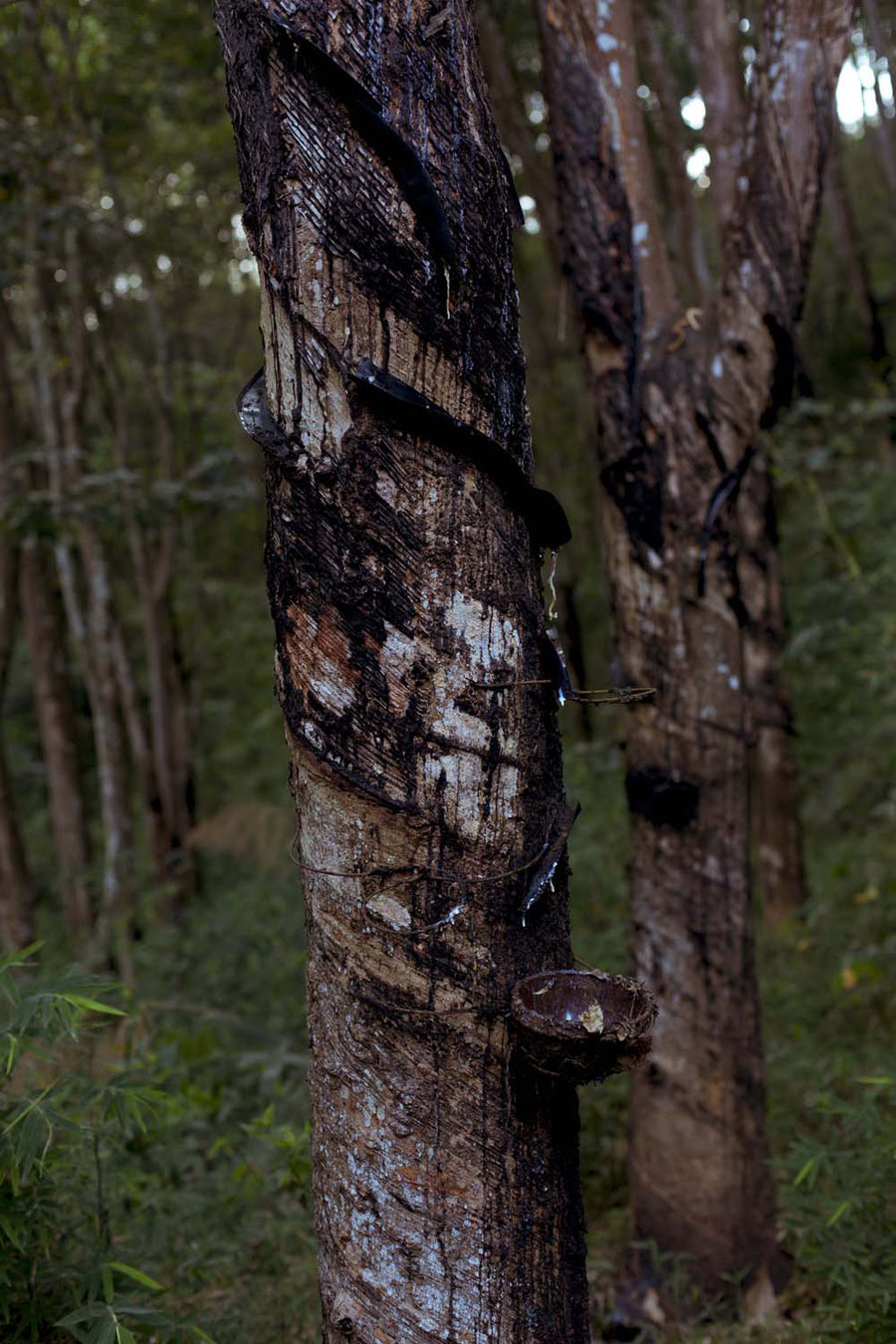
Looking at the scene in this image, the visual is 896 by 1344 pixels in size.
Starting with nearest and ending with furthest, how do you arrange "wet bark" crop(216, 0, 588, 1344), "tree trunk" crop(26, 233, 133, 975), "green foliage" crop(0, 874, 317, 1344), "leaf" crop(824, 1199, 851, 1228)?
"wet bark" crop(216, 0, 588, 1344) → "green foliage" crop(0, 874, 317, 1344) → "leaf" crop(824, 1199, 851, 1228) → "tree trunk" crop(26, 233, 133, 975)

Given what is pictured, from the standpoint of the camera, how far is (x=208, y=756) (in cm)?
1605

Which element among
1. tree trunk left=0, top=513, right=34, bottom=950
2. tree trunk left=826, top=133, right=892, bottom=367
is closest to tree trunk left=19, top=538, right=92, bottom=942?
tree trunk left=0, top=513, right=34, bottom=950

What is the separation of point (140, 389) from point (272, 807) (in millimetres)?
7274

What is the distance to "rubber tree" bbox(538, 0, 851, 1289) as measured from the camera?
356cm

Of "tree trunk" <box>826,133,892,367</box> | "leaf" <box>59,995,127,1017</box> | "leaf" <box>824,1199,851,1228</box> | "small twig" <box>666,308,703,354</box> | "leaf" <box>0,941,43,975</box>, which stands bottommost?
"leaf" <box>824,1199,851,1228</box>

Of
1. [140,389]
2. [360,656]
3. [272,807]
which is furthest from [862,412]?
[140,389]

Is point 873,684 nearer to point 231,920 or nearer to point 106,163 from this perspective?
point 231,920

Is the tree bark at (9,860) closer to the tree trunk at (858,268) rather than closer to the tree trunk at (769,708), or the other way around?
the tree trunk at (769,708)

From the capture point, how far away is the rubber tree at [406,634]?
4.82 feet

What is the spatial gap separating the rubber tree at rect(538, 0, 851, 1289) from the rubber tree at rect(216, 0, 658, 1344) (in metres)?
2.11

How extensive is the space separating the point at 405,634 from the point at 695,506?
2310 mm

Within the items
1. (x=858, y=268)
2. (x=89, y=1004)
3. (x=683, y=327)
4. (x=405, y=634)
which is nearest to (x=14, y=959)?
(x=89, y=1004)

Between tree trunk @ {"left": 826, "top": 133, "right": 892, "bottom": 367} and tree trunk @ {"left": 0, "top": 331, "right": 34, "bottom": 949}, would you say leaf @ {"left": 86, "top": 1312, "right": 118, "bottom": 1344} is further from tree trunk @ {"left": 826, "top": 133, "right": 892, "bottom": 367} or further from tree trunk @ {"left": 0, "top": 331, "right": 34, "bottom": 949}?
tree trunk @ {"left": 826, "top": 133, "right": 892, "bottom": 367}

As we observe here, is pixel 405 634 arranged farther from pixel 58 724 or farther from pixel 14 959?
pixel 58 724
